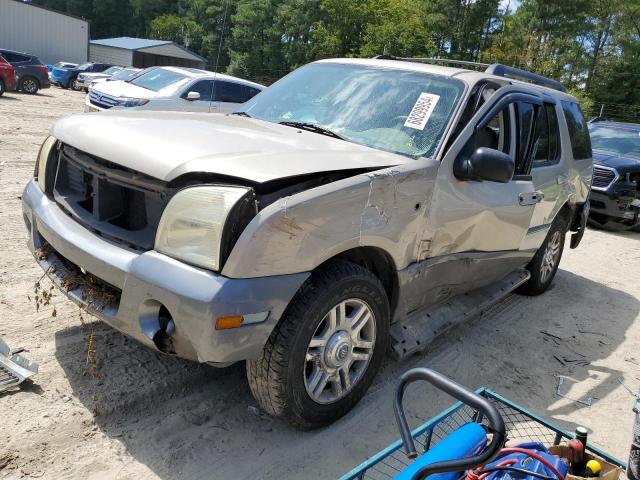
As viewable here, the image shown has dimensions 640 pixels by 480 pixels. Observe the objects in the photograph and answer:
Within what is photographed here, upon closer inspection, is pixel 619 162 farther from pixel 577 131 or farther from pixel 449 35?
pixel 449 35

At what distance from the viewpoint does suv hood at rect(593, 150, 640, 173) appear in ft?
32.4

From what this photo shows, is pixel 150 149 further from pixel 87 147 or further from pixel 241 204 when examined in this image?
pixel 241 204

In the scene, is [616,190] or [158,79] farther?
[158,79]

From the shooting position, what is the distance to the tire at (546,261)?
5332 millimetres

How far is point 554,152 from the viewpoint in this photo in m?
4.85

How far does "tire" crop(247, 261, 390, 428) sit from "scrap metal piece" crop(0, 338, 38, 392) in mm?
1274

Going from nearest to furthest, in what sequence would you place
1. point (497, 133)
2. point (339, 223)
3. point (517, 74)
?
point (339, 223) → point (497, 133) → point (517, 74)

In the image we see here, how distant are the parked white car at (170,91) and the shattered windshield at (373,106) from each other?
7294mm

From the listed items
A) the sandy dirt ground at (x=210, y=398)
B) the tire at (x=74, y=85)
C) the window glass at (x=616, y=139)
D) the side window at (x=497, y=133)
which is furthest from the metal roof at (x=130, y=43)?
the side window at (x=497, y=133)

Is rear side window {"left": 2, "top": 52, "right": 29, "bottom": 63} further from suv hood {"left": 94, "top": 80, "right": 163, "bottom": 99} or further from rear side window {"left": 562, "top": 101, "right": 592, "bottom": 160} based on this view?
rear side window {"left": 562, "top": 101, "right": 592, "bottom": 160}

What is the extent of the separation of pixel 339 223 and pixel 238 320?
2.22 ft

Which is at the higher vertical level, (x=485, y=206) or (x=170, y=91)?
(x=485, y=206)

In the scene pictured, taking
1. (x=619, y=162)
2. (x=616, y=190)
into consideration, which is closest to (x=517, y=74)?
(x=616, y=190)

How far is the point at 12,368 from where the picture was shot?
3.05 metres
